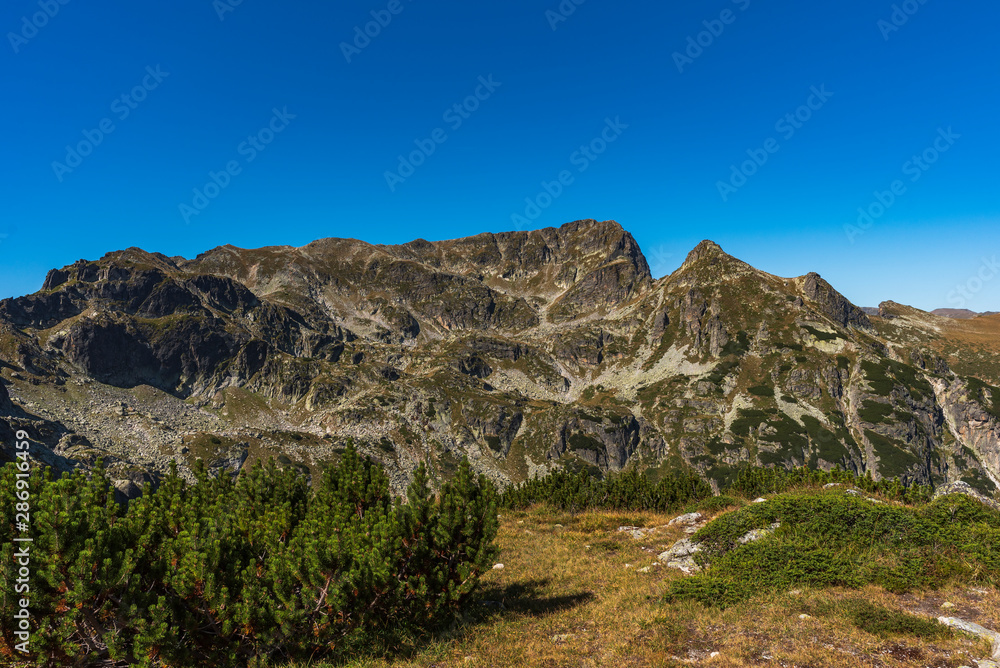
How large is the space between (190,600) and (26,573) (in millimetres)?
3244

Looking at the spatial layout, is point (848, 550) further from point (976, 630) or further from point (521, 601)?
point (521, 601)

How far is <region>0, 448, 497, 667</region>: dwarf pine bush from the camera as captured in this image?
9719 mm

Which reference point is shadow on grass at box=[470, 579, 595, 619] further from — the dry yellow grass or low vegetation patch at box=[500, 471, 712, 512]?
low vegetation patch at box=[500, 471, 712, 512]

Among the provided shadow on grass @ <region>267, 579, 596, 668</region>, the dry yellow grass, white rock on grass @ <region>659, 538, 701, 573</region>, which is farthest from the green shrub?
shadow on grass @ <region>267, 579, 596, 668</region>

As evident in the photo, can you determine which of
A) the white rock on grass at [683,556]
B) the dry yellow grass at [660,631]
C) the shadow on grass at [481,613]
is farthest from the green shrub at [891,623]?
the shadow on grass at [481,613]

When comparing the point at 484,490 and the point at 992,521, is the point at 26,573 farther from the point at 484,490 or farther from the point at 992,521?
the point at 992,521

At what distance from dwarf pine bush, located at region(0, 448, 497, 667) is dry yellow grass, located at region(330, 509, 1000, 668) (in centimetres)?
163

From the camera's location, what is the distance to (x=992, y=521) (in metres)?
18.8

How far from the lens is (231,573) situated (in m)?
11.7

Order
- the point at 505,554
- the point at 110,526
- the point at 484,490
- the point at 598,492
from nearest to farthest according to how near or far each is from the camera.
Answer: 1. the point at 110,526
2. the point at 484,490
3. the point at 505,554
4. the point at 598,492

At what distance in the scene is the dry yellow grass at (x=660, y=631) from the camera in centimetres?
1216

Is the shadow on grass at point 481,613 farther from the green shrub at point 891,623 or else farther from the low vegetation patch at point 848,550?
the green shrub at point 891,623

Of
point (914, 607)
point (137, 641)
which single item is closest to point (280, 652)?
point (137, 641)

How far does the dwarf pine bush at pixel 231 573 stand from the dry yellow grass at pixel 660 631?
5.36 feet
